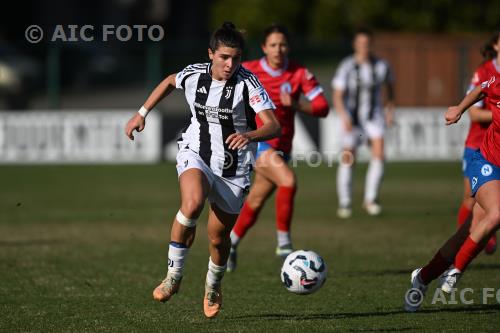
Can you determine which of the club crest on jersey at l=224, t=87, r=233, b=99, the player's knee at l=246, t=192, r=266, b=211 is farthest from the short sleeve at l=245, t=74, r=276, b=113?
the player's knee at l=246, t=192, r=266, b=211

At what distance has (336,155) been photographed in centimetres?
2205

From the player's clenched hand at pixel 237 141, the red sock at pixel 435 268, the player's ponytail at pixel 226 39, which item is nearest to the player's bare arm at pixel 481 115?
the red sock at pixel 435 268

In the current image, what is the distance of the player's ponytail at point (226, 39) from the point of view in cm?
695

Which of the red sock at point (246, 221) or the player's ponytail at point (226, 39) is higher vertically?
the player's ponytail at point (226, 39)

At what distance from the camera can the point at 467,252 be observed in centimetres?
710

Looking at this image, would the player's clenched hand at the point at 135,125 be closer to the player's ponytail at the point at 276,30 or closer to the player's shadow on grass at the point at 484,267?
the player's ponytail at the point at 276,30

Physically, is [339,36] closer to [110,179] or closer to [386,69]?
[110,179]

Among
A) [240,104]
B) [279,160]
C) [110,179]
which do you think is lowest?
[110,179]

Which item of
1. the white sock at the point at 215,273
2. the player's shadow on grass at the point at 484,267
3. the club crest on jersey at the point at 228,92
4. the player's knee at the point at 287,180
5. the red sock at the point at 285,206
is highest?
the club crest on jersey at the point at 228,92

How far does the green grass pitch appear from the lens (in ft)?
23.0

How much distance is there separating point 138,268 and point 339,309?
8.63 ft

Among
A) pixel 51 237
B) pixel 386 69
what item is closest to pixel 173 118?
pixel 386 69

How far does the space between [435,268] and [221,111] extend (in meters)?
1.88

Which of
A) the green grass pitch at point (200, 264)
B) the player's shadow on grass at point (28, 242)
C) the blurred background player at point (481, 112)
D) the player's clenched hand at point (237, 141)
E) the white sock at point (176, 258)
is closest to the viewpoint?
the player's clenched hand at point (237, 141)
